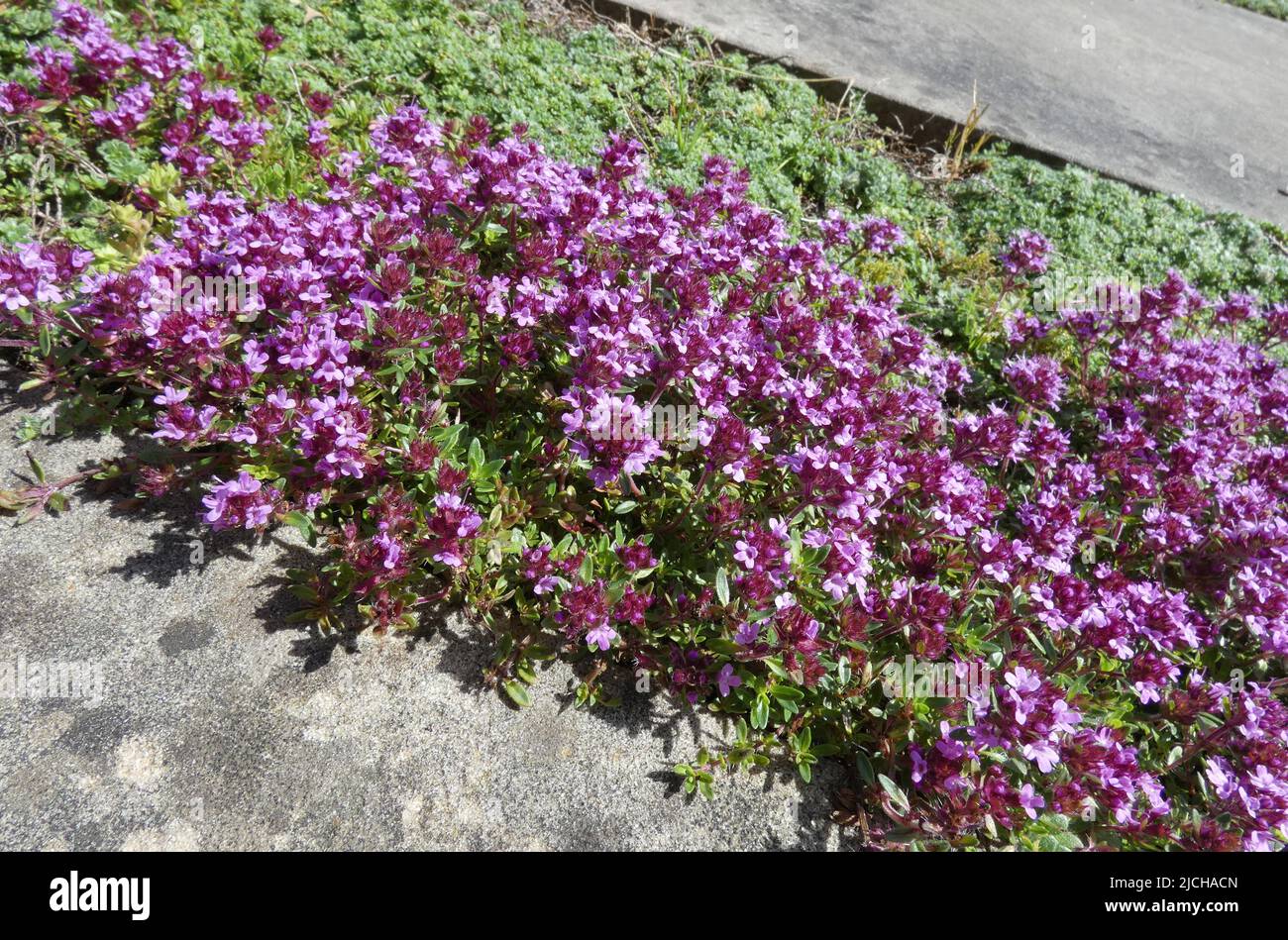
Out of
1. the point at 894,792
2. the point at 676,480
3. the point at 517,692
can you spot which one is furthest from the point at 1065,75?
the point at 517,692

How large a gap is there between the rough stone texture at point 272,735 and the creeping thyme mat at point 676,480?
5.2 inches

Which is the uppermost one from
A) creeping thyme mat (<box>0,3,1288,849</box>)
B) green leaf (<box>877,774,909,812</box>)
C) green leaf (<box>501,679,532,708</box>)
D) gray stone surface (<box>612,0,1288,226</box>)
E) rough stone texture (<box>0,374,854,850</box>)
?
gray stone surface (<box>612,0,1288,226</box>)

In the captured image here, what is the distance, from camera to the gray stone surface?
6.18 meters

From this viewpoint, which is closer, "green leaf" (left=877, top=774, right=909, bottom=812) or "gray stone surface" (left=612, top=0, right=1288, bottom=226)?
"green leaf" (left=877, top=774, right=909, bottom=812)

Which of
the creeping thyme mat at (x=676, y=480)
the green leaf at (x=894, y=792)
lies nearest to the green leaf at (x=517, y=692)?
the creeping thyme mat at (x=676, y=480)

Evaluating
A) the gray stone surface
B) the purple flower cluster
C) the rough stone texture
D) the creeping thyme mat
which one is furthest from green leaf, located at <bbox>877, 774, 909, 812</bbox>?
the gray stone surface

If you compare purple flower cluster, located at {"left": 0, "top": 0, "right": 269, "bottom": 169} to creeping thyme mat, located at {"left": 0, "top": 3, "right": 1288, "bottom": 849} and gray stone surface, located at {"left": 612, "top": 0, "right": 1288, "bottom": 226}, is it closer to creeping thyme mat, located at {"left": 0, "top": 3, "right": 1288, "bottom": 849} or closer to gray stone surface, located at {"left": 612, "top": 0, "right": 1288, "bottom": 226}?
creeping thyme mat, located at {"left": 0, "top": 3, "right": 1288, "bottom": 849}

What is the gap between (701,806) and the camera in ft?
8.18

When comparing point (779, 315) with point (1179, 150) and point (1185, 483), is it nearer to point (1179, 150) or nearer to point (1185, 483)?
point (1185, 483)

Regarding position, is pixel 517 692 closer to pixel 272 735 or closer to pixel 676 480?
pixel 272 735

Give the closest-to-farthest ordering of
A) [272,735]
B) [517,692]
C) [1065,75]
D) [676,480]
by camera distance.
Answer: [272,735]
[517,692]
[676,480]
[1065,75]

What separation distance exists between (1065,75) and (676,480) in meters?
6.85

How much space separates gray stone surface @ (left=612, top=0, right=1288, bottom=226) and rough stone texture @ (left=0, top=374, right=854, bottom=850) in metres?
5.22

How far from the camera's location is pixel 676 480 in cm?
292
